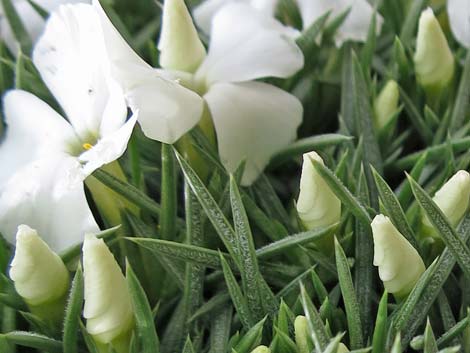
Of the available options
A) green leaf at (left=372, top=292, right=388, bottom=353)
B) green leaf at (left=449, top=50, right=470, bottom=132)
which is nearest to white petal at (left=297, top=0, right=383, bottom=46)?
green leaf at (left=449, top=50, right=470, bottom=132)

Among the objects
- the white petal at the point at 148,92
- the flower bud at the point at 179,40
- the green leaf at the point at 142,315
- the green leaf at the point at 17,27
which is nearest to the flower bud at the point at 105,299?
the green leaf at the point at 142,315

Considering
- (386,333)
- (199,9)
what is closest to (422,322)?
(386,333)

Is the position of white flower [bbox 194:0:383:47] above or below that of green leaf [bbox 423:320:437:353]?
above

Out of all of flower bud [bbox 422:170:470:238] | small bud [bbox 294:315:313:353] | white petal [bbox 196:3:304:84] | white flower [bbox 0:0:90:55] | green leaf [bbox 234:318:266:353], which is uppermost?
white petal [bbox 196:3:304:84]

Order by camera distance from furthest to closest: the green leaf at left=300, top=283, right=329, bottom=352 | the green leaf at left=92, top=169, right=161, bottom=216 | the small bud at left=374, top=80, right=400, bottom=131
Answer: the small bud at left=374, top=80, right=400, bottom=131 < the green leaf at left=92, top=169, right=161, bottom=216 < the green leaf at left=300, top=283, right=329, bottom=352

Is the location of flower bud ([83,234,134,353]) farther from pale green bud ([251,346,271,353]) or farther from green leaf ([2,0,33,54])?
green leaf ([2,0,33,54])

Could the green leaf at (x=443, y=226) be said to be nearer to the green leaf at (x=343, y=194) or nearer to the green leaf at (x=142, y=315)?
the green leaf at (x=343, y=194)

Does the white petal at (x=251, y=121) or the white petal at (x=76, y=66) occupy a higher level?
the white petal at (x=76, y=66)
